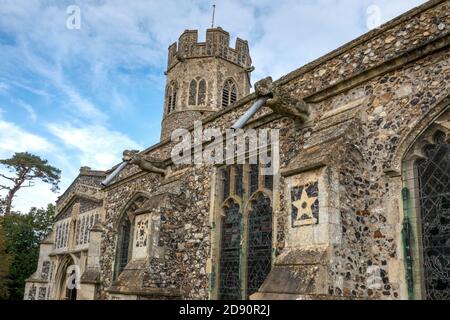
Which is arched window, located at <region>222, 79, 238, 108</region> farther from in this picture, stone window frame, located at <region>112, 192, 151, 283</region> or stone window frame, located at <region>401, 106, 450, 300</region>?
stone window frame, located at <region>401, 106, 450, 300</region>

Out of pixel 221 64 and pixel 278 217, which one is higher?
pixel 221 64

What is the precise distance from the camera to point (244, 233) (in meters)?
8.58

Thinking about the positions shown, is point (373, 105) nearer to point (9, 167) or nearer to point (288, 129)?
point (288, 129)

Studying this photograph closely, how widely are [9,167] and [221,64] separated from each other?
19.4 meters

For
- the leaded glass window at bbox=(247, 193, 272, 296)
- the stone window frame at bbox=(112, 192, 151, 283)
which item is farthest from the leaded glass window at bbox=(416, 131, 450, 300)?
the stone window frame at bbox=(112, 192, 151, 283)

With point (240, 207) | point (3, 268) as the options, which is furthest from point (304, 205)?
point (3, 268)

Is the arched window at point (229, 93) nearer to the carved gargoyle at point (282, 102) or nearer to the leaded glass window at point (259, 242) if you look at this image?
the leaded glass window at point (259, 242)

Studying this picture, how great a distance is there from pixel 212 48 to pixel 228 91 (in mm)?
2506

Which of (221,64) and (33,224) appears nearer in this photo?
(221,64)

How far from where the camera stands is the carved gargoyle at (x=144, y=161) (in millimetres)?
10938

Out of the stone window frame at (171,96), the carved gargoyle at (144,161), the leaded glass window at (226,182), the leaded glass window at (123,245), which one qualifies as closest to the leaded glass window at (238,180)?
the leaded glass window at (226,182)

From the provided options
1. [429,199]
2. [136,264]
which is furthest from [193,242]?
[429,199]

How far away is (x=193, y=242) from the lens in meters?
9.68

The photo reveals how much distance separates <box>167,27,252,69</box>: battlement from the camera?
2330 cm
